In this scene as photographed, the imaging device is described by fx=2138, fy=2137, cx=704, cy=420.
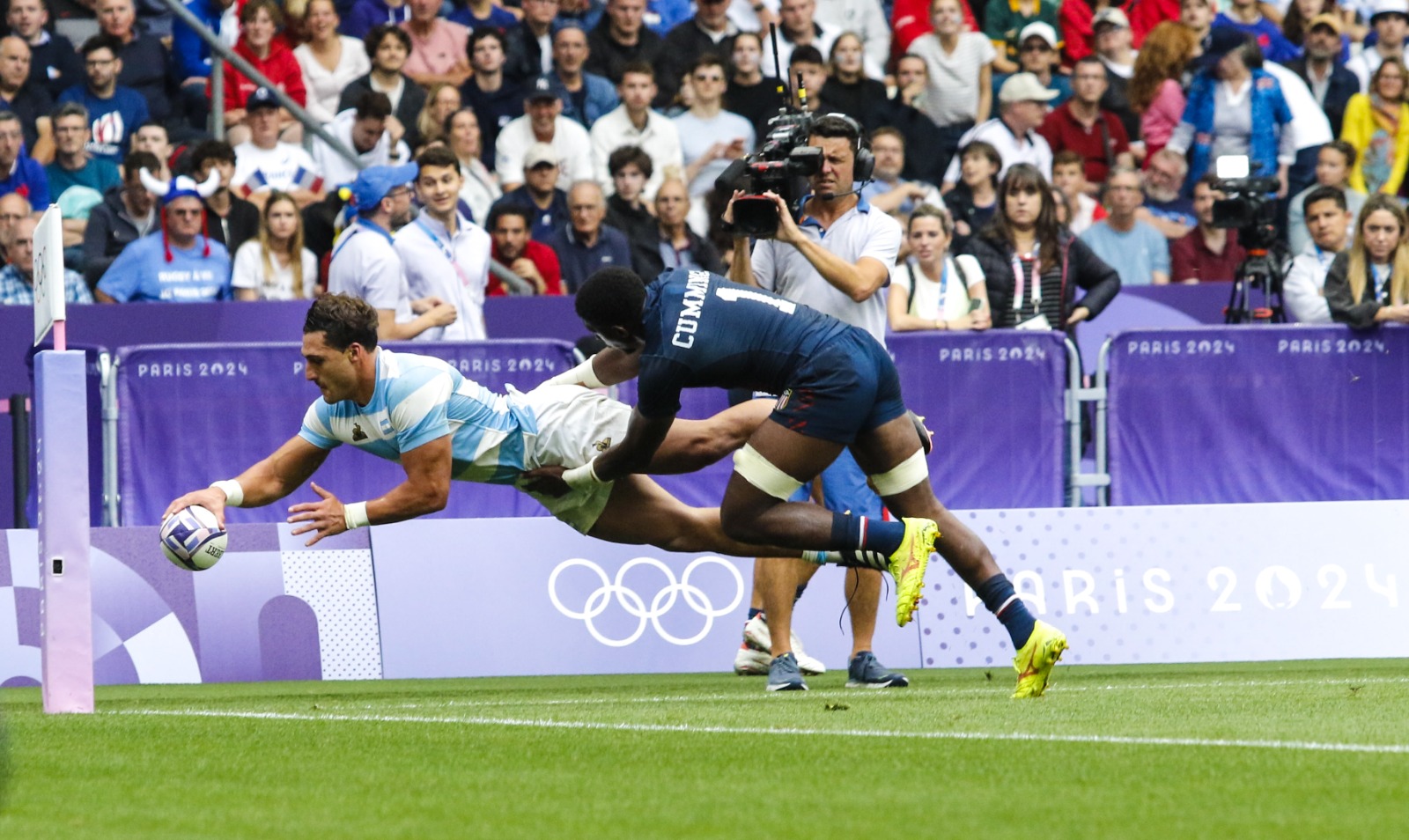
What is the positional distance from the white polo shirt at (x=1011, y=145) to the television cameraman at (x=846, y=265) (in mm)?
6773

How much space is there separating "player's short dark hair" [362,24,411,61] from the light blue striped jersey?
284 inches

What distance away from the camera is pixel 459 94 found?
16797 millimetres

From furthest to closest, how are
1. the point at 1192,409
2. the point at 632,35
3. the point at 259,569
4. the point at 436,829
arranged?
1. the point at 632,35
2. the point at 1192,409
3. the point at 259,569
4. the point at 436,829

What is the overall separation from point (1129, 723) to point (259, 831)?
3.32 meters

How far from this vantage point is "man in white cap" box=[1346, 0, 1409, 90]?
1877 cm

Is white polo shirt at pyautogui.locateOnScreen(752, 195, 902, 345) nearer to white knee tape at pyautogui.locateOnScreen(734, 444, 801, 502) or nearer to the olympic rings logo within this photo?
white knee tape at pyautogui.locateOnScreen(734, 444, 801, 502)

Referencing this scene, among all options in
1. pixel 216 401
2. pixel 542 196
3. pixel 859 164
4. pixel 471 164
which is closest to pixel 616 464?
pixel 859 164

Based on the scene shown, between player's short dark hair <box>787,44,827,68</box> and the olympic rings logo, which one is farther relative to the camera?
player's short dark hair <box>787,44,827,68</box>

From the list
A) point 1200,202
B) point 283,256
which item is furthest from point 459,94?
point 1200,202

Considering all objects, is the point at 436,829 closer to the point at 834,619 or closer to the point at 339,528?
the point at 339,528

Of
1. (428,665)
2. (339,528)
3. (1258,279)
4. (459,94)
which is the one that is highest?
(459,94)

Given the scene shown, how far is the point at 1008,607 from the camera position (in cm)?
863

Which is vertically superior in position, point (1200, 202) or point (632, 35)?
point (632, 35)

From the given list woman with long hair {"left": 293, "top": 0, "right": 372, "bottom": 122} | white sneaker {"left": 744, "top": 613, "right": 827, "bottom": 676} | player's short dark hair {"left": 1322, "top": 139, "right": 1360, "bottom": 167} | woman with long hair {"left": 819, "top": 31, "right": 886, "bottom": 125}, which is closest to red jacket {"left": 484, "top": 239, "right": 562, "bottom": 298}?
woman with long hair {"left": 293, "top": 0, "right": 372, "bottom": 122}
